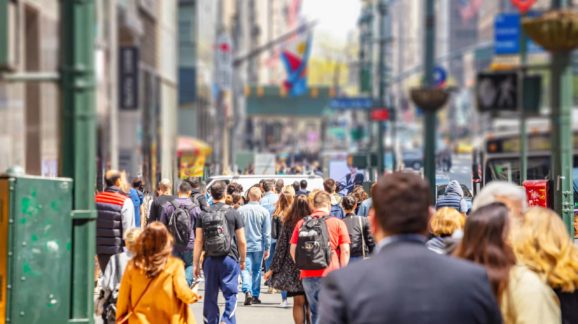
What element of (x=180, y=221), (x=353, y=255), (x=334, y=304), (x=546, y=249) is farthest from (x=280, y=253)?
(x=334, y=304)

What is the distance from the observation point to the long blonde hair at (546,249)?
6828 mm

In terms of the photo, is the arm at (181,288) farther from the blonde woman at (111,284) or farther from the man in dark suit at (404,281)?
the man in dark suit at (404,281)

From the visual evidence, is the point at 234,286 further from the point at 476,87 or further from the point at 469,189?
the point at 469,189

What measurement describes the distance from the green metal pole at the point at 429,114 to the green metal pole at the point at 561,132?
205 centimetres

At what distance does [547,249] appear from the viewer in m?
6.85

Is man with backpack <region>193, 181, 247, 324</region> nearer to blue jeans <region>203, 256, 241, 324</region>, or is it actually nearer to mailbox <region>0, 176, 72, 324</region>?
blue jeans <region>203, 256, 241, 324</region>

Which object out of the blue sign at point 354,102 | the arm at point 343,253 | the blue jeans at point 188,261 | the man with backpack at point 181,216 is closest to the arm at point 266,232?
the blue jeans at point 188,261

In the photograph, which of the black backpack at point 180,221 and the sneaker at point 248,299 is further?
the sneaker at point 248,299

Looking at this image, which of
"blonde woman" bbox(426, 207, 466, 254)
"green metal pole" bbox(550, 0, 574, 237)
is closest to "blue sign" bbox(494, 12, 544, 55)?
"green metal pole" bbox(550, 0, 574, 237)

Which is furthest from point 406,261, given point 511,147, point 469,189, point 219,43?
point 219,43

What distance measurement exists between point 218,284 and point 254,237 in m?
3.53

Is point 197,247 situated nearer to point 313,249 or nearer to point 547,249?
point 313,249

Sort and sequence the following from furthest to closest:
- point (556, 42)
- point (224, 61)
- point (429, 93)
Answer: point (224, 61), point (429, 93), point (556, 42)

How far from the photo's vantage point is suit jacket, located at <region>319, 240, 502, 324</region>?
5.05 meters
